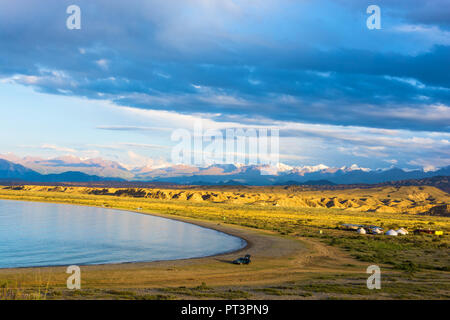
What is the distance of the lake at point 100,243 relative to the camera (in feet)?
112

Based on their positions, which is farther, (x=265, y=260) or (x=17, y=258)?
(x=265, y=260)

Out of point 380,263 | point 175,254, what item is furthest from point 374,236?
point 175,254

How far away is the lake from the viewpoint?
34281 mm

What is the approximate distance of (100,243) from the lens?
4341 cm

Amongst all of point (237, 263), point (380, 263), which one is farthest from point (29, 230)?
point (380, 263)

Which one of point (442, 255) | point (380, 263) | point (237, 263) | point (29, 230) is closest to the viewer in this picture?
point (237, 263)

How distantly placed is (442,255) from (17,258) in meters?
41.4
